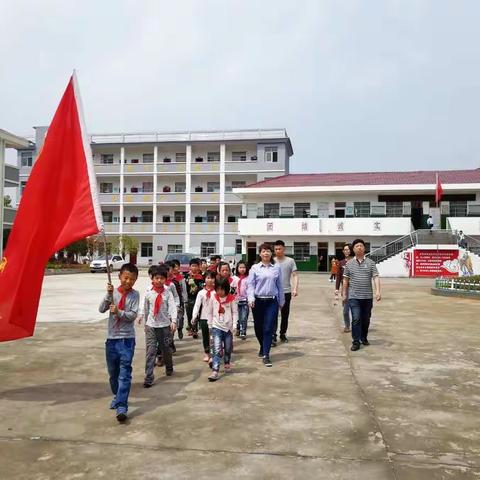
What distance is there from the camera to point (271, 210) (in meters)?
38.7

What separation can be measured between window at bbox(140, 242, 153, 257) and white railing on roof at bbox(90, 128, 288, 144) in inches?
380

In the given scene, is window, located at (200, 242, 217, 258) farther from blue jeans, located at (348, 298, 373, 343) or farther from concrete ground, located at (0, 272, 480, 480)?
blue jeans, located at (348, 298, 373, 343)

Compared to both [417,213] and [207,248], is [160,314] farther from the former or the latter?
[207,248]

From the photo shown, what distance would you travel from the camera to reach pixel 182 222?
150ft

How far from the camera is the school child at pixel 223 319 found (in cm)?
584

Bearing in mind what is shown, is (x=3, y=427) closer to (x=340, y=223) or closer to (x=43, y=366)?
(x=43, y=366)

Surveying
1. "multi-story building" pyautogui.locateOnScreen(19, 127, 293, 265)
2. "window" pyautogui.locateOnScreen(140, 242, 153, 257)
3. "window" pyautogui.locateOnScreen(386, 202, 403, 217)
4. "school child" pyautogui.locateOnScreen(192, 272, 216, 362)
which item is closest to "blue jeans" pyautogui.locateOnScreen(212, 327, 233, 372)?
"school child" pyautogui.locateOnScreen(192, 272, 216, 362)

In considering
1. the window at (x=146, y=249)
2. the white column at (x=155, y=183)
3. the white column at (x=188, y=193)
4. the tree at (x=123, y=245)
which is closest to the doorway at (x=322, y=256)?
the white column at (x=188, y=193)

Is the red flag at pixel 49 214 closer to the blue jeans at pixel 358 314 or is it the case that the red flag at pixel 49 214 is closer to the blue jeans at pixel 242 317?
the blue jeans at pixel 358 314

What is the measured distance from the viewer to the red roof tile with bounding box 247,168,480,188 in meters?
36.2

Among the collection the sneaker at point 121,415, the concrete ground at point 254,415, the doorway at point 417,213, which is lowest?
the concrete ground at point 254,415

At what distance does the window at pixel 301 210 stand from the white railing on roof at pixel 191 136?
8414mm

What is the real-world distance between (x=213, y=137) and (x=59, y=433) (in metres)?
42.9

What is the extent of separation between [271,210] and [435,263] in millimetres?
12913
